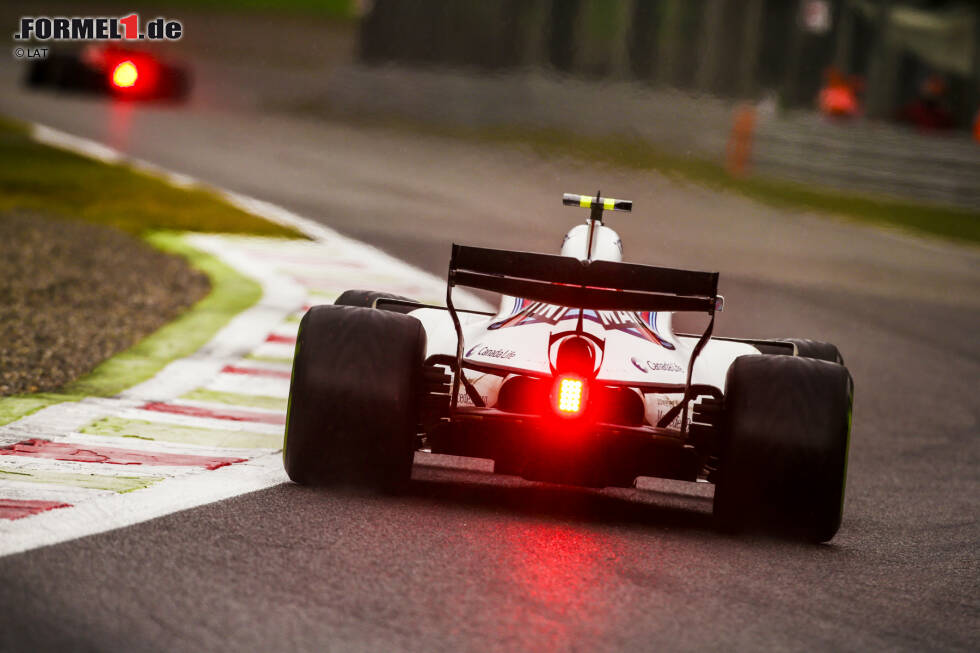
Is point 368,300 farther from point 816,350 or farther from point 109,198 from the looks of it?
point 109,198

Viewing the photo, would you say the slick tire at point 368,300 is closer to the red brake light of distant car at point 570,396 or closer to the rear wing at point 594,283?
the rear wing at point 594,283

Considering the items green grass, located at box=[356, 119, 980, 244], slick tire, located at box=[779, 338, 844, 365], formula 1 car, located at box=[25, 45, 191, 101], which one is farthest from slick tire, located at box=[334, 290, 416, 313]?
formula 1 car, located at box=[25, 45, 191, 101]

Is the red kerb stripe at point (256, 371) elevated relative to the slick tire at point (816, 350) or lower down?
lower down

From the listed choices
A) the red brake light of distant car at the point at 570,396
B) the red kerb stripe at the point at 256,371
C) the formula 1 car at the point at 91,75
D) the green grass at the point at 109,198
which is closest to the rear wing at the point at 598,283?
the red brake light of distant car at the point at 570,396

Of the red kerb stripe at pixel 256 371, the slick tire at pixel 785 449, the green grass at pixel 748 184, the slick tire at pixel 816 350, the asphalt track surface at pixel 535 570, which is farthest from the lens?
the green grass at pixel 748 184

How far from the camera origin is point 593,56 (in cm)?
3722

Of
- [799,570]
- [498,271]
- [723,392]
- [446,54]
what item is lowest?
[799,570]

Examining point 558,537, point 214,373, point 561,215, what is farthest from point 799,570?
point 561,215

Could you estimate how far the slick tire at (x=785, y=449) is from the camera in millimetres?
6180

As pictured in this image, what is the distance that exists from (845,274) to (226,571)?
13934 mm

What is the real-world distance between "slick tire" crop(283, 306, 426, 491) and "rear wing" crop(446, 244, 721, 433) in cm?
22

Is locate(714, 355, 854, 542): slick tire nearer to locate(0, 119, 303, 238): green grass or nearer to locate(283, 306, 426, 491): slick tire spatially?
locate(283, 306, 426, 491): slick tire

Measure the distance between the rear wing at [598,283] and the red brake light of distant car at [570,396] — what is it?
0.94 ft

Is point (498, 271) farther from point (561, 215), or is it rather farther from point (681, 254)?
point (561, 215)
